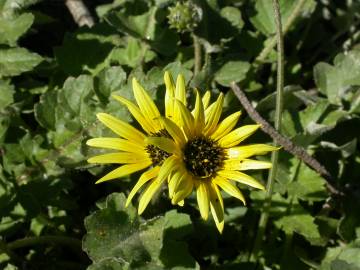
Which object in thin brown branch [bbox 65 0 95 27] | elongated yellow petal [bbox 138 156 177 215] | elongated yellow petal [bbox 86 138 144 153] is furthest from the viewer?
thin brown branch [bbox 65 0 95 27]

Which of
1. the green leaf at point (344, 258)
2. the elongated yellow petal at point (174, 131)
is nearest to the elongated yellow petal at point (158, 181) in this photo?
the elongated yellow petal at point (174, 131)

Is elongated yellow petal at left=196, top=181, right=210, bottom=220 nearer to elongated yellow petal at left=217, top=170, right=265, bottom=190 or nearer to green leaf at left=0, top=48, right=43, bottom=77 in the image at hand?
elongated yellow petal at left=217, top=170, right=265, bottom=190

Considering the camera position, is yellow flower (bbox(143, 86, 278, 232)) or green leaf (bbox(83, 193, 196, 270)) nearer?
yellow flower (bbox(143, 86, 278, 232))

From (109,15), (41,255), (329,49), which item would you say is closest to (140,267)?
(41,255)

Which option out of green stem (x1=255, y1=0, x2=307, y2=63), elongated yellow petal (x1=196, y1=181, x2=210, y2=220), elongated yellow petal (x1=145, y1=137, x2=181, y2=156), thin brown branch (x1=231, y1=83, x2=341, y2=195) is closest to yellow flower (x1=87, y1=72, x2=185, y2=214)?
elongated yellow petal (x1=145, y1=137, x2=181, y2=156)

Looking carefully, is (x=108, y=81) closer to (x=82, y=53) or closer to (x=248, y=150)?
(x=82, y=53)

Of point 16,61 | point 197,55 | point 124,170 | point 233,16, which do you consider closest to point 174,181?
point 124,170
